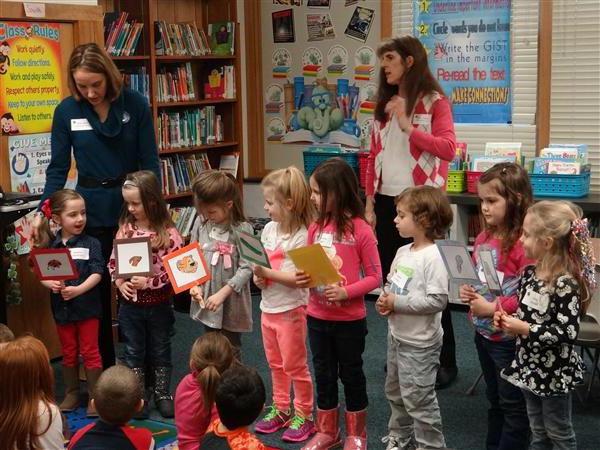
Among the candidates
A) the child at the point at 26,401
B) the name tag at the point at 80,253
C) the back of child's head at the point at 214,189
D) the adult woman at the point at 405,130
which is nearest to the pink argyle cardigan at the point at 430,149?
the adult woman at the point at 405,130

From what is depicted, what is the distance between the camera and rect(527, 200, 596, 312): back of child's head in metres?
2.76

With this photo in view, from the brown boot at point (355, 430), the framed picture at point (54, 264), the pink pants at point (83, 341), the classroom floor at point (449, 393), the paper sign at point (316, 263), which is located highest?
the paper sign at point (316, 263)

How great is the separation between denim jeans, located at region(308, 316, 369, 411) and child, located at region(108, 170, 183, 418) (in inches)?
32.7

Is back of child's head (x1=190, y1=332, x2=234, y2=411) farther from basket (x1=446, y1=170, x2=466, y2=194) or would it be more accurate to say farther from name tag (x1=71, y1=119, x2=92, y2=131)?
basket (x1=446, y1=170, x2=466, y2=194)

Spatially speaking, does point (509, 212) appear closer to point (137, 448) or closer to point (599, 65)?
point (137, 448)

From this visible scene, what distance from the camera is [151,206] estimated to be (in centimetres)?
393

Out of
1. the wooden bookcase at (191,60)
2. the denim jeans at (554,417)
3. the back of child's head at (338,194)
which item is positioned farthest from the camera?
the wooden bookcase at (191,60)

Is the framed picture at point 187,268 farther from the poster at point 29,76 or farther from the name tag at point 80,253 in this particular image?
the poster at point 29,76

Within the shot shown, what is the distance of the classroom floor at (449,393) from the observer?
3.78 m

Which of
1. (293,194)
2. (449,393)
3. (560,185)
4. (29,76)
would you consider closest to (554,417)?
(293,194)

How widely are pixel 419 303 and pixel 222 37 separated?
3.75 m

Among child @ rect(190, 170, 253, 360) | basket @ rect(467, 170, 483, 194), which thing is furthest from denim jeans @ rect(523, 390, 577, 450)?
basket @ rect(467, 170, 483, 194)

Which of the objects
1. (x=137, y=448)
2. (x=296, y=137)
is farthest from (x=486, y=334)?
(x=296, y=137)

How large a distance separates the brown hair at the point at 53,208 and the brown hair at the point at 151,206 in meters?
0.23
